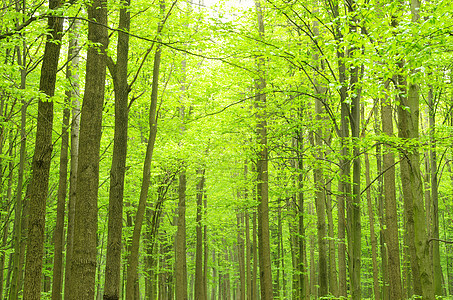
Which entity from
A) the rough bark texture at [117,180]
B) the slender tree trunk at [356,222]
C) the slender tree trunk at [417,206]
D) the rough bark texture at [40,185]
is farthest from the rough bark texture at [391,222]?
the rough bark texture at [40,185]

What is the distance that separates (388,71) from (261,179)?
7929 millimetres

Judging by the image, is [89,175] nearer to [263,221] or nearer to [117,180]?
[117,180]

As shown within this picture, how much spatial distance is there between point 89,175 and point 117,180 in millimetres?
1653

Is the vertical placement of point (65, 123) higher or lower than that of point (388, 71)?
higher

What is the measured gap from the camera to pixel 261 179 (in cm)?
1346

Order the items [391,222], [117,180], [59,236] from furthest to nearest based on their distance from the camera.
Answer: [391,222]
[59,236]
[117,180]

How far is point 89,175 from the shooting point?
6.29 m

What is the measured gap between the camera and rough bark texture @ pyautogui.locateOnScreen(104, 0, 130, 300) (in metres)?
7.53

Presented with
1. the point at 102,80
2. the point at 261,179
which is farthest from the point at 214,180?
the point at 102,80

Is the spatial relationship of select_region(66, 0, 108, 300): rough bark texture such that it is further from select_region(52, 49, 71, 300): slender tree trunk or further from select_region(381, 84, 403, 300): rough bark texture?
select_region(381, 84, 403, 300): rough bark texture

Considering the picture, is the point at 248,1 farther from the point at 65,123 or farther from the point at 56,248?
the point at 56,248

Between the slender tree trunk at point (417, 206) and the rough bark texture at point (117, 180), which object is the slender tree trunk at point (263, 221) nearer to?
the rough bark texture at point (117, 180)

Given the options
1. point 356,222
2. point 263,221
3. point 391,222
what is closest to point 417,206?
point 356,222

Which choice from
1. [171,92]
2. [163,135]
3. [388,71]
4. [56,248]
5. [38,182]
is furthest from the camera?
[163,135]
